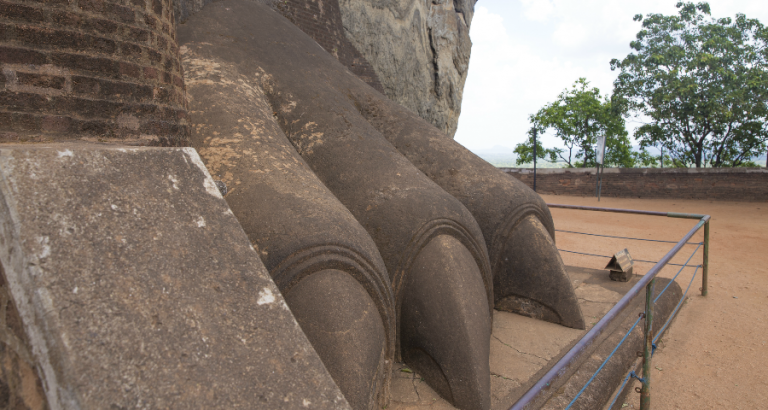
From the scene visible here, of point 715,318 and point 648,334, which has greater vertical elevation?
point 648,334

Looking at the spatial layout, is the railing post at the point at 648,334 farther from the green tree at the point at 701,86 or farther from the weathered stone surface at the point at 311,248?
the green tree at the point at 701,86

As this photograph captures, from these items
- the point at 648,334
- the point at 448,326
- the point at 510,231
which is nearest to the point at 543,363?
the point at 648,334

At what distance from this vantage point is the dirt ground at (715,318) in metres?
3.10

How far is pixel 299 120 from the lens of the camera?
3359mm

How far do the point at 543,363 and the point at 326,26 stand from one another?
13.9 feet

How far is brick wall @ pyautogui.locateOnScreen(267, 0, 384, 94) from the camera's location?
495cm

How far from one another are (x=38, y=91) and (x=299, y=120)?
187 cm

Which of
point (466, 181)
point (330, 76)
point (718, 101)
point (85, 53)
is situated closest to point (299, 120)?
point (330, 76)

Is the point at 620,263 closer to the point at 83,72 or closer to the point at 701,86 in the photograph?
the point at 83,72

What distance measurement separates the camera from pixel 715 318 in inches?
172

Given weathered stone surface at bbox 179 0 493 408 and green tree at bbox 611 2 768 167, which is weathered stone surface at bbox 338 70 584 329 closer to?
weathered stone surface at bbox 179 0 493 408

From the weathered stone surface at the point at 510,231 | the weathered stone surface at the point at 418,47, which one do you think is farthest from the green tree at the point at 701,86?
the weathered stone surface at the point at 510,231

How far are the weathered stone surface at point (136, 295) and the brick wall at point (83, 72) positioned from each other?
0.30m

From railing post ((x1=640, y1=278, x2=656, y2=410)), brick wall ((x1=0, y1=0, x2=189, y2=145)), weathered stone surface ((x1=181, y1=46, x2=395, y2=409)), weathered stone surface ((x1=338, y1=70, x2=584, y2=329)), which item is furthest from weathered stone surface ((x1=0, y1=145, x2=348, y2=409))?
weathered stone surface ((x1=338, y1=70, x2=584, y2=329))
